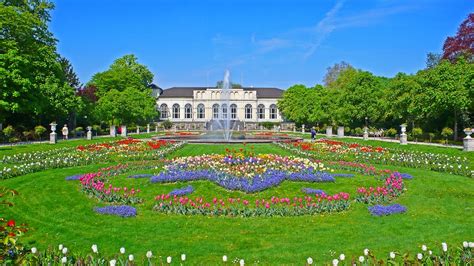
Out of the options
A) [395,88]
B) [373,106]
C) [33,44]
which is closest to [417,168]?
[395,88]

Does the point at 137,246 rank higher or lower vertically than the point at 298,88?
lower

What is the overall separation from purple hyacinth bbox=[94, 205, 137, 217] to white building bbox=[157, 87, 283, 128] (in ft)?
241

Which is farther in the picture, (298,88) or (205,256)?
(298,88)

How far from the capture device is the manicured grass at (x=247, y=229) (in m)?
6.25

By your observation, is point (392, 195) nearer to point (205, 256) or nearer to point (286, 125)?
point (205, 256)

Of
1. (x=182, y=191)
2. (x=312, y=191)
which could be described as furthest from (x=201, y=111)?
(x=312, y=191)

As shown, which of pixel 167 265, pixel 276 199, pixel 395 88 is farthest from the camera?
pixel 395 88

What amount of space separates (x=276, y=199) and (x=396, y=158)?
33.3 feet

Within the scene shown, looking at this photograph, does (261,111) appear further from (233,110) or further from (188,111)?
(188,111)

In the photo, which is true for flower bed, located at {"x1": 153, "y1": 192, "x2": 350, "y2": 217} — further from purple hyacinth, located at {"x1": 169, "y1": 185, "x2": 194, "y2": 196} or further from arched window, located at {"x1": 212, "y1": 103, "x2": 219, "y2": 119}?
arched window, located at {"x1": 212, "y1": 103, "x2": 219, "y2": 119}

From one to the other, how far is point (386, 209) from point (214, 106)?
75479 millimetres

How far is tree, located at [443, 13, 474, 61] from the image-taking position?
127 feet

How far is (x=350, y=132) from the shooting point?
4322cm

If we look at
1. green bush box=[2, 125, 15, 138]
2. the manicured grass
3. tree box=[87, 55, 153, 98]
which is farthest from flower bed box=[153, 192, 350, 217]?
tree box=[87, 55, 153, 98]
